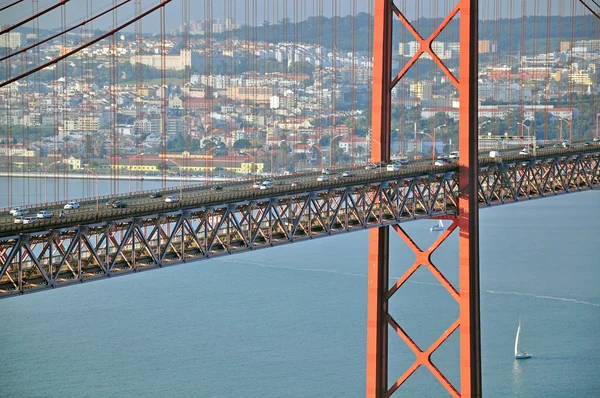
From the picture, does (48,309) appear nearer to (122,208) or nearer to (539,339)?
(539,339)

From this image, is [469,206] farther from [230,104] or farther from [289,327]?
[230,104]

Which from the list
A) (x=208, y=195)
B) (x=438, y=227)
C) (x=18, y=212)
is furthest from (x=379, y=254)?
(x=438, y=227)

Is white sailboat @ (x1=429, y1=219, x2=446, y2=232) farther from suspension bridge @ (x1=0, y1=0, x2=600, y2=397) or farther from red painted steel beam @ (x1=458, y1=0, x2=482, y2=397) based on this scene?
red painted steel beam @ (x1=458, y1=0, x2=482, y2=397)

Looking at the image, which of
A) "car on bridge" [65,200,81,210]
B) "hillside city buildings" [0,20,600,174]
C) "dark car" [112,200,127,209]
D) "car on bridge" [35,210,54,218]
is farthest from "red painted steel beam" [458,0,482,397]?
"hillside city buildings" [0,20,600,174]

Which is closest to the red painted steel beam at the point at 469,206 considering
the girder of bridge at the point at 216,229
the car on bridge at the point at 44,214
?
the girder of bridge at the point at 216,229

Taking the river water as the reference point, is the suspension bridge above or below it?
above
